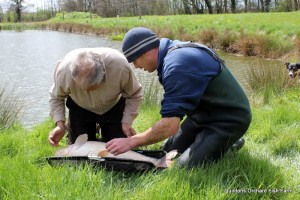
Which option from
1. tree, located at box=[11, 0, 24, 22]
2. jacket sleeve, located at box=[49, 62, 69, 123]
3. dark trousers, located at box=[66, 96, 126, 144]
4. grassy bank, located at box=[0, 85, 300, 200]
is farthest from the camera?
tree, located at box=[11, 0, 24, 22]

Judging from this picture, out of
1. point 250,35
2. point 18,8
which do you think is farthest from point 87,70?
point 18,8

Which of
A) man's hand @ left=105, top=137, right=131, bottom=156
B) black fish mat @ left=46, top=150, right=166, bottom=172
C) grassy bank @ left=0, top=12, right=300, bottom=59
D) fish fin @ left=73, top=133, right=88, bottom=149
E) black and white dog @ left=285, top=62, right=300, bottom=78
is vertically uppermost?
grassy bank @ left=0, top=12, right=300, bottom=59

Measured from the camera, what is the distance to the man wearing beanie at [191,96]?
251 centimetres

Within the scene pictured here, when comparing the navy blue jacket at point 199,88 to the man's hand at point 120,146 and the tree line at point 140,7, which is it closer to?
the man's hand at point 120,146

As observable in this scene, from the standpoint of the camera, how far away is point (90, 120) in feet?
12.3

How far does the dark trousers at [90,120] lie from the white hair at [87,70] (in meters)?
0.86

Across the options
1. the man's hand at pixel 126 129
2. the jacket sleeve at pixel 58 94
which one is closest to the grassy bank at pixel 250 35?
the man's hand at pixel 126 129

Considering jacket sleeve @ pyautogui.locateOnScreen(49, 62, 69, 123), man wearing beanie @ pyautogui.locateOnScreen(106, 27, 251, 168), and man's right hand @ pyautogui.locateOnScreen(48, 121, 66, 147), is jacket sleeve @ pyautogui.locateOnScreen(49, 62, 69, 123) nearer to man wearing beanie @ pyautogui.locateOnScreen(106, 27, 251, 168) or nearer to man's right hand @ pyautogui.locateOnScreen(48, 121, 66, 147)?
man's right hand @ pyautogui.locateOnScreen(48, 121, 66, 147)

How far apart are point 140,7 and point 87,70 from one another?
53.1 m

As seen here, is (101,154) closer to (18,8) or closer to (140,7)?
(140,7)

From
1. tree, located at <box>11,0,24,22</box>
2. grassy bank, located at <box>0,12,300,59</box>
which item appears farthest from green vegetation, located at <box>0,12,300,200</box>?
tree, located at <box>11,0,24,22</box>

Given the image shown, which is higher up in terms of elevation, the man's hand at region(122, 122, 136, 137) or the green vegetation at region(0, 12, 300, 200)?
the man's hand at region(122, 122, 136, 137)

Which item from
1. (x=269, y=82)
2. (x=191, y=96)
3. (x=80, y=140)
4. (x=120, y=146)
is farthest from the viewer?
(x=269, y=82)

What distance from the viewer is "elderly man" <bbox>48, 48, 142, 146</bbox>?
2.87 meters
